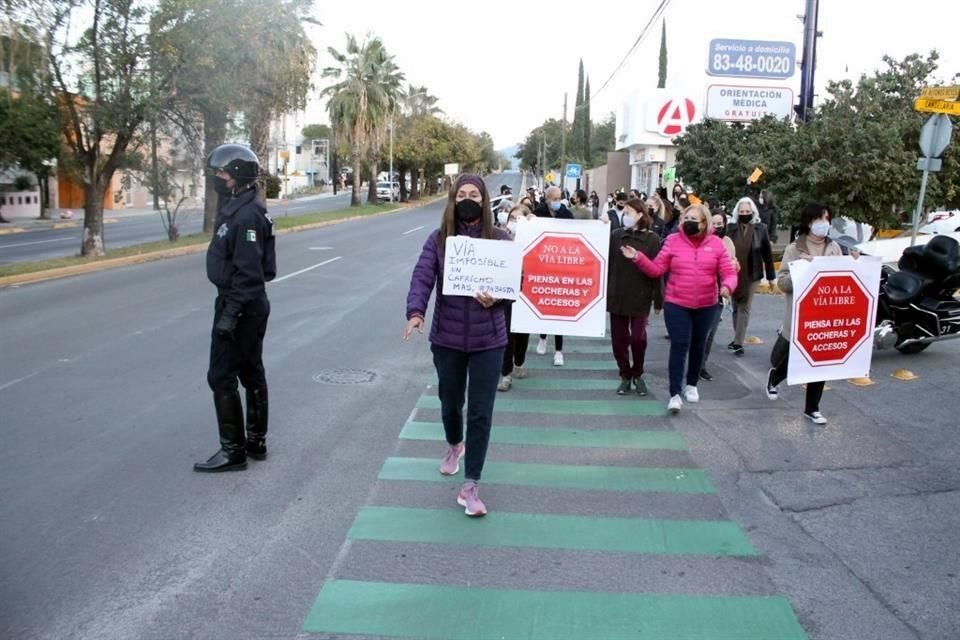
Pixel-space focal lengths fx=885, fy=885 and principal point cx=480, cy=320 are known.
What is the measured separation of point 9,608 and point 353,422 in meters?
3.41

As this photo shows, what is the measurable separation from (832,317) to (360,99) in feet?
168

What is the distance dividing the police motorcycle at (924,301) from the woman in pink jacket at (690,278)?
3089mm

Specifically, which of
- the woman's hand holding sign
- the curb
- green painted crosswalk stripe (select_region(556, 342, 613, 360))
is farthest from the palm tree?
the woman's hand holding sign

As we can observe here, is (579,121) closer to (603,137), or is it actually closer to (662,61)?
(603,137)

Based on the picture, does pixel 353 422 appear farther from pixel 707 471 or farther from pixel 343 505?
pixel 707 471

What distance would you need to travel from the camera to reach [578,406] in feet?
25.9

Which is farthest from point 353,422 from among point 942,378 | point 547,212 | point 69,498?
point 942,378

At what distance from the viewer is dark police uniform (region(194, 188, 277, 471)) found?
Answer: 5582mm

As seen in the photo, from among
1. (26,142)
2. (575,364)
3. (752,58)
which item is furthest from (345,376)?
(26,142)

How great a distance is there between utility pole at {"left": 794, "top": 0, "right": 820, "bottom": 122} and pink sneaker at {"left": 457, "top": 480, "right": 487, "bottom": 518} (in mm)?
15913

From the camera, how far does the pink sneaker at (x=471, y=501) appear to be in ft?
16.8

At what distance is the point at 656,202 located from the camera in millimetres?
11797

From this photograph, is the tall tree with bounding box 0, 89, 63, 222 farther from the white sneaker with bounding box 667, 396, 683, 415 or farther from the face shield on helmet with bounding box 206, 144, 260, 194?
the white sneaker with bounding box 667, 396, 683, 415

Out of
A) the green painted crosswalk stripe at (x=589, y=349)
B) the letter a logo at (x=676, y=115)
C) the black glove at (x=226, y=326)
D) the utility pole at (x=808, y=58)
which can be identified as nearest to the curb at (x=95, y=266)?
the green painted crosswalk stripe at (x=589, y=349)
